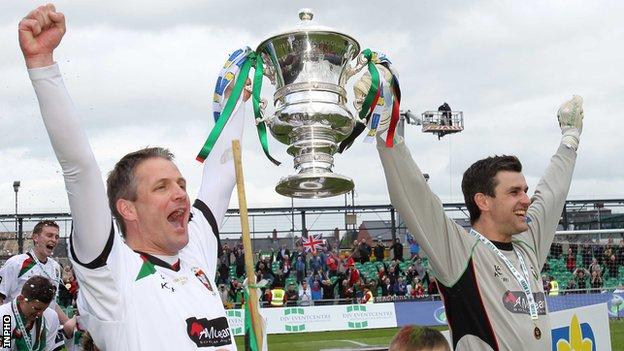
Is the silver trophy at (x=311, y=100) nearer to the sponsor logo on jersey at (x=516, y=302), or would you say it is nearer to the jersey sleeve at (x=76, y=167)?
the sponsor logo on jersey at (x=516, y=302)

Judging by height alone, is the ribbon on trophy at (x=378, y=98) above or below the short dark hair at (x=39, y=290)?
above

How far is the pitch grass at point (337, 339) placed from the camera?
15.1m

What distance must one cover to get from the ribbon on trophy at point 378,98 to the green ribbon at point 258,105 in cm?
49

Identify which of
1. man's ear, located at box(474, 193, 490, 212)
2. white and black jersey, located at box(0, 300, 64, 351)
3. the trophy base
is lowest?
white and black jersey, located at box(0, 300, 64, 351)

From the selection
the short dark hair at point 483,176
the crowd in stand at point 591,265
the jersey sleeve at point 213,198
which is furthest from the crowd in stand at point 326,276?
the jersey sleeve at point 213,198

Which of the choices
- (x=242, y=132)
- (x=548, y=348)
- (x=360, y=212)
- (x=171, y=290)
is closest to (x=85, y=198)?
(x=171, y=290)

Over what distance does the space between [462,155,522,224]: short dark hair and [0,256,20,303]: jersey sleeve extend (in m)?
5.69

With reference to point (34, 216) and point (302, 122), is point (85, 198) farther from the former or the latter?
point (34, 216)

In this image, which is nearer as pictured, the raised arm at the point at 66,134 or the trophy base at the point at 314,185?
the raised arm at the point at 66,134

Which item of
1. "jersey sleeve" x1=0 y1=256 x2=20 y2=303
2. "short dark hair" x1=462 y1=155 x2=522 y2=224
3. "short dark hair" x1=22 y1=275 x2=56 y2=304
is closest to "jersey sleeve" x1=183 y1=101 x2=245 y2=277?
"short dark hair" x1=462 y1=155 x2=522 y2=224

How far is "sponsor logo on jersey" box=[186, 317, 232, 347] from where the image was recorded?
2.59 m

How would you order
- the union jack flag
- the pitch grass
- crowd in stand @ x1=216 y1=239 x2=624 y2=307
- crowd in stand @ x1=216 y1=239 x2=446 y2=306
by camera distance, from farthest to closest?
the union jack flag < crowd in stand @ x1=216 y1=239 x2=446 y2=306 < crowd in stand @ x1=216 y1=239 x2=624 y2=307 < the pitch grass

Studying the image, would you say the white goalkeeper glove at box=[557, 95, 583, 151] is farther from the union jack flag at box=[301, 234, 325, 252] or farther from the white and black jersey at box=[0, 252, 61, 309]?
the union jack flag at box=[301, 234, 325, 252]

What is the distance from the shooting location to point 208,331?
2635mm
